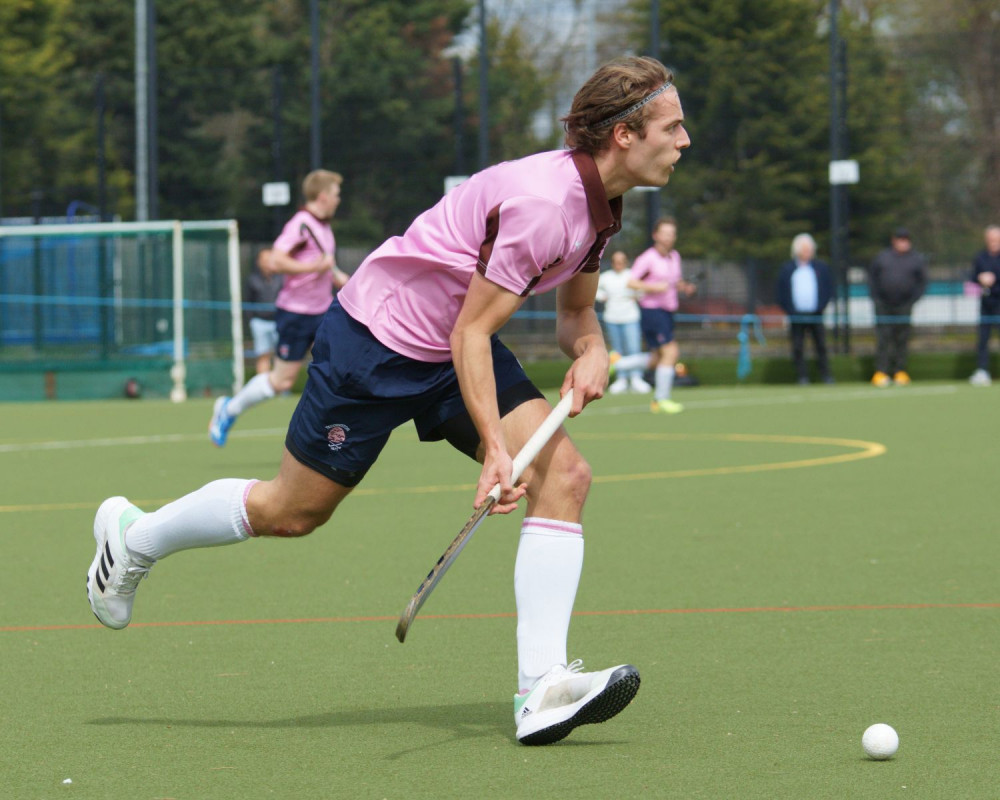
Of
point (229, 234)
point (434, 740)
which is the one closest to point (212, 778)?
point (434, 740)

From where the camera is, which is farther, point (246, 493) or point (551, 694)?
point (246, 493)

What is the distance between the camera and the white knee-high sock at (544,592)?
4.39 m

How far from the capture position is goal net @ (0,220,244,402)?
22.2 meters

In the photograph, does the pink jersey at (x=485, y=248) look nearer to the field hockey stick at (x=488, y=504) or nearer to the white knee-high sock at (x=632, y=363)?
the field hockey stick at (x=488, y=504)

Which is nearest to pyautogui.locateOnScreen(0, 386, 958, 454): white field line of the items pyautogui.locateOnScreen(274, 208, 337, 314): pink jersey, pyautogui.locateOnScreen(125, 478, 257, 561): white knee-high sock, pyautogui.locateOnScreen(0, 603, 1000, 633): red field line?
pyautogui.locateOnScreen(274, 208, 337, 314): pink jersey

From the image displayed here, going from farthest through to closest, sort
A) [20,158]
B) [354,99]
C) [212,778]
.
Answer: [20,158] < [354,99] < [212,778]

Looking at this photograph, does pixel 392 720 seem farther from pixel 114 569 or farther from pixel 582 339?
pixel 582 339

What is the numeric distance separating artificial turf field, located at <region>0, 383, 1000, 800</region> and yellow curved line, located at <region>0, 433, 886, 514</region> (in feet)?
0.19

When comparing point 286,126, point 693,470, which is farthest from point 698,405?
point 286,126

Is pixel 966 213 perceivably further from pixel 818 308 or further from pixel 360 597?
pixel 360 597

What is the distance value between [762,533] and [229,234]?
15.5 m

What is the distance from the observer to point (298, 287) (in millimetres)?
12469

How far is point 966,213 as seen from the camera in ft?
91.5

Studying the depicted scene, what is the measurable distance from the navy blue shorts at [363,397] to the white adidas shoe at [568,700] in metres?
0.71
